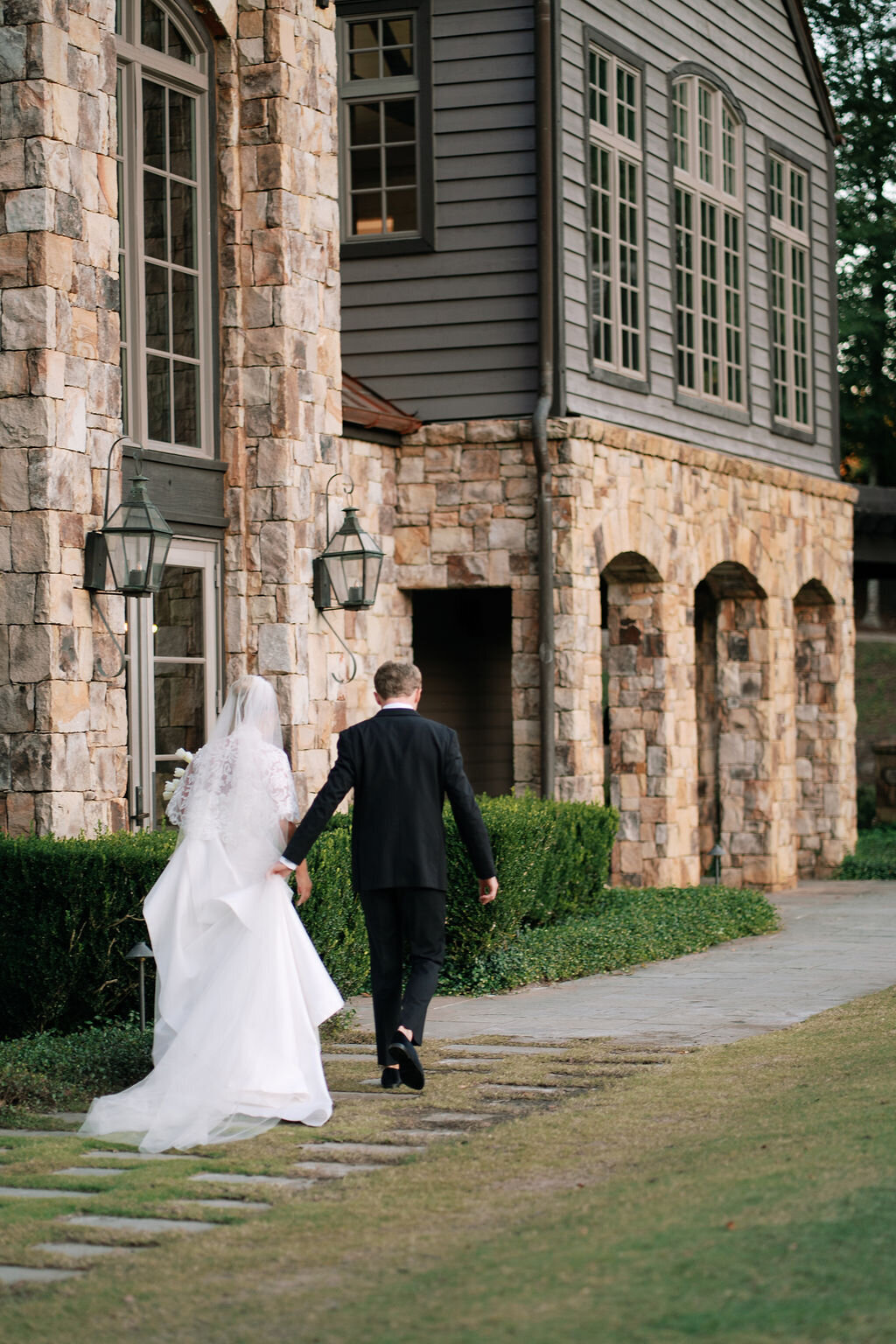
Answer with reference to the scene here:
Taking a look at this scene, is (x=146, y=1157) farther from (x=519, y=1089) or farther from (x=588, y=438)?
(x=588, y=438)

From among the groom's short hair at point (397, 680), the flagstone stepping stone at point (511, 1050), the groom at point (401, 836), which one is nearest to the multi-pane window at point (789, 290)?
the flagstone stepping stone at point (511, 1050)

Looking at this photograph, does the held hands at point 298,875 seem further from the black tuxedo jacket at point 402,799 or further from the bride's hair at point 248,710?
the bride's hair at point 248,710

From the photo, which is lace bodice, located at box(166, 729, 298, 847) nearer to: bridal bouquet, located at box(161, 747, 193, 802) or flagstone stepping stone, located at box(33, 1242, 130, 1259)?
bridal bouquet, located at box(161, 747, 193, 802)

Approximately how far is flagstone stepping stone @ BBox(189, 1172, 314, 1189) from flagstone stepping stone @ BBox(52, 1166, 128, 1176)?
0.93 ft

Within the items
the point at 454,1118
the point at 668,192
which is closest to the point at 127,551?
the point at 454,1118

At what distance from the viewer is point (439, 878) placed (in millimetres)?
7746

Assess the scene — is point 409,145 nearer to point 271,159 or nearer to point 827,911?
point 271,159

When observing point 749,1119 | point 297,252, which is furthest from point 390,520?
point 749,1119

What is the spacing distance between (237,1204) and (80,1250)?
63 centimetres

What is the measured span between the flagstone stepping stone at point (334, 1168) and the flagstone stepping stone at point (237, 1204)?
0.41 metres

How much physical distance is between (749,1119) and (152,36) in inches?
303

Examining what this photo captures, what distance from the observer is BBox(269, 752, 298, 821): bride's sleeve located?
7.55 m

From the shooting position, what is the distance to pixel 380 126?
15422mm

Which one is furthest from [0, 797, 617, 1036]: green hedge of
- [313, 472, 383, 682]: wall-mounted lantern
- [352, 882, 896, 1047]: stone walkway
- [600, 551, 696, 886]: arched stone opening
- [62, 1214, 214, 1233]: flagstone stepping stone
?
[600, 551, 696, 886]: arched stone opening
